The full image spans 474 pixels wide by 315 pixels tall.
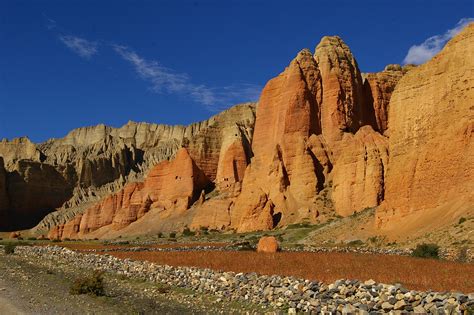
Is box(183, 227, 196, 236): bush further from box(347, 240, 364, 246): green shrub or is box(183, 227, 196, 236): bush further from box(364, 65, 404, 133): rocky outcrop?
box(347, 240, 364, 246): green shrub

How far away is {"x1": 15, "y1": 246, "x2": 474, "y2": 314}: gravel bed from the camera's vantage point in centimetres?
1373

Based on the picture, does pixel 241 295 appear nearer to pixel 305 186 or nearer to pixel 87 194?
pixel 305 186

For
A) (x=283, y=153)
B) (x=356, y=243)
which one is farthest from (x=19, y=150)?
(x=356, y=243)

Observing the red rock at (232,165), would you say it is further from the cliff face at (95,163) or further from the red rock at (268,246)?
the red rock at (268,246)

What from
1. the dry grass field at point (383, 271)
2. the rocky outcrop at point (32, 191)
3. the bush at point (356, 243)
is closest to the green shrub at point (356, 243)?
the bush at point (356, 243)

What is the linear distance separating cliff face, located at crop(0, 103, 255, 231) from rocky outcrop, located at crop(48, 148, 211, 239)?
6.02 meters

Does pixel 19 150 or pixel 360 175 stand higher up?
pixel 19 150

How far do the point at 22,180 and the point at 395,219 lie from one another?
128303 millimetres

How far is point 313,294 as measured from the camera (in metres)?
16.8

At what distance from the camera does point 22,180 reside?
154875mm

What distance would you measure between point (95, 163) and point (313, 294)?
16001 cm

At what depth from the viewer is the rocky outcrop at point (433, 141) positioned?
4619cm

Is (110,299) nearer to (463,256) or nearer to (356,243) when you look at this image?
(463,256)

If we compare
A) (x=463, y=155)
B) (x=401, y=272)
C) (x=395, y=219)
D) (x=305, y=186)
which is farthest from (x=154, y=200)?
(x=401, y=272)
